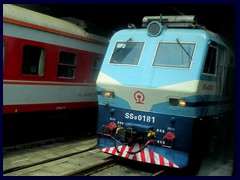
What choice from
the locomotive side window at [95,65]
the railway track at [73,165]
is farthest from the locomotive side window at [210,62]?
the locomotive side window at [95,65]

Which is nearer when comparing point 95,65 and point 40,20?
point 40,20

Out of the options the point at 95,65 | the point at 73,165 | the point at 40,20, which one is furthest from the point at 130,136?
the point at 95,65

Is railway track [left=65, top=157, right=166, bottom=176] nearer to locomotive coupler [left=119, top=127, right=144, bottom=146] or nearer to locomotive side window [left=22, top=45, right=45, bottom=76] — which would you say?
locomotive coupler [left=119, top=127, right=144, bottom=146]

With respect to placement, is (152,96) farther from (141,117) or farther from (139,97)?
(141,117)

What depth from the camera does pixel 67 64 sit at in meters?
9.59

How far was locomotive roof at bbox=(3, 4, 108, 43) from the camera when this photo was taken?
7.85 metres

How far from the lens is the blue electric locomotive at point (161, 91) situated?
6430 mm

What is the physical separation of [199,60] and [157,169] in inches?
97.9

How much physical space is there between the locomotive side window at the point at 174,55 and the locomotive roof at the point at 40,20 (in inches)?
132

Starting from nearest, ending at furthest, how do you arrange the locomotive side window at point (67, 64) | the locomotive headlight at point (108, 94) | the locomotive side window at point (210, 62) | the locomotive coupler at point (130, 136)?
the locomotive coupler at point (130, 136)
the locomotive side window at point (210, 62)
the locomotive headlight at point (108, 94)
the locomotive side window at point (67, 64)

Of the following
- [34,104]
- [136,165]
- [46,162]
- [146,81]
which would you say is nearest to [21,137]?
[34,104]

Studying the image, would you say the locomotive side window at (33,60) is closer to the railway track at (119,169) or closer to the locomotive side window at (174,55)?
the railway track at (119,169)

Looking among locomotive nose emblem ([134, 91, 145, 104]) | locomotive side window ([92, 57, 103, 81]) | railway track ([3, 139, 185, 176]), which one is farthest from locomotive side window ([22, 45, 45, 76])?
locomotive nose emblem ([134, 91, 145, 104])

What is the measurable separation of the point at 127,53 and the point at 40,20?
275cm
